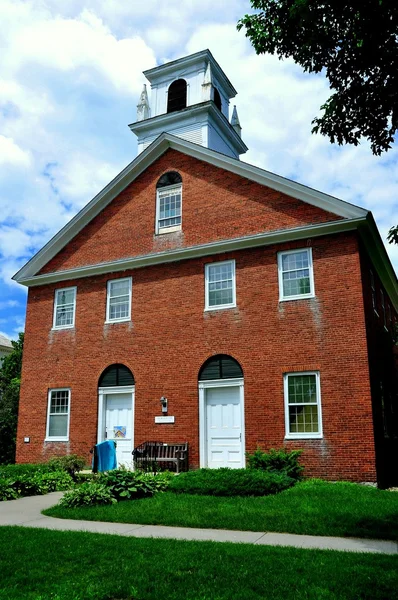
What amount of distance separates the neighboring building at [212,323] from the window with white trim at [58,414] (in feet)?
0.18

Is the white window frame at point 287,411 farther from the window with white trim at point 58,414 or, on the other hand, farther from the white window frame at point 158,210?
the window with white trim at point 58,414

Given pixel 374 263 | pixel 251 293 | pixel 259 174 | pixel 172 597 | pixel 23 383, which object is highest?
pixel 259 174

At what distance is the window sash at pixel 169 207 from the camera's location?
19.2 metres

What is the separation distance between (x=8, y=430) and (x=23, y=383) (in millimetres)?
11902

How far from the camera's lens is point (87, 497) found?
36.0 ft

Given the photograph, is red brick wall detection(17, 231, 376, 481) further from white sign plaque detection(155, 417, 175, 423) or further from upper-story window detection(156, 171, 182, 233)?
upper-story window detection(156, 171, 182, 233)

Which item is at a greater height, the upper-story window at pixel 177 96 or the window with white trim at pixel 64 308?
the upper-story window at pixel 177 96

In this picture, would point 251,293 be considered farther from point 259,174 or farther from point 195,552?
point 195,552

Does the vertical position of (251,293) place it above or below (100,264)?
below

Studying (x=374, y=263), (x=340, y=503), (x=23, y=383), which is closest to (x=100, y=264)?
(x=23, y=383)

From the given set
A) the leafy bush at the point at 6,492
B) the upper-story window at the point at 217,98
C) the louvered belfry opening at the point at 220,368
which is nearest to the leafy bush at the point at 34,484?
the leafy bush at the point at 6,492

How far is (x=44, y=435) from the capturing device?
19688 mm

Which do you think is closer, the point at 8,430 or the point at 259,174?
the point at 259,174

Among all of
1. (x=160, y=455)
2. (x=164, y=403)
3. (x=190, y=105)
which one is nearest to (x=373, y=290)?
(x=164, y=403)
